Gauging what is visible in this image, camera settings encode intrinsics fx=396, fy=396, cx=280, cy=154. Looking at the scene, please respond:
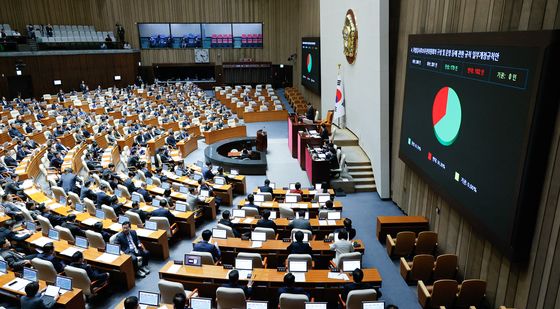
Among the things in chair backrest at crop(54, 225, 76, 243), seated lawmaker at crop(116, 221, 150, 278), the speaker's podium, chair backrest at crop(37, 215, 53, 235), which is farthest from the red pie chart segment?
the speaker's podium

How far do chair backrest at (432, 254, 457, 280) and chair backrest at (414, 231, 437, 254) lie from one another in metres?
1.00

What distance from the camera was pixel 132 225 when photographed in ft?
30.5

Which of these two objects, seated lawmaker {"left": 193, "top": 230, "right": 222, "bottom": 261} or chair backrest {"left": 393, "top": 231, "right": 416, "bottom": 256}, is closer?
seated lawmaker {"left": 193, "top": 230, "right": 222, "bottom": 261}

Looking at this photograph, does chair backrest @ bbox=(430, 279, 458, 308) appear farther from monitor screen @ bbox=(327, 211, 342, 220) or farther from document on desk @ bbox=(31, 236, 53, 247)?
document on desk @ bbox=(31, 236, 53, 247)

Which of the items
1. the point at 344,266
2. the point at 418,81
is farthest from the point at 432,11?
the point at 344,266

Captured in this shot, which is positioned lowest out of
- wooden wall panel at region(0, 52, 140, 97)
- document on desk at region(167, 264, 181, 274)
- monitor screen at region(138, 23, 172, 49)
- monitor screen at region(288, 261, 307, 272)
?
document on desk at region(167, 264, 181, 274)

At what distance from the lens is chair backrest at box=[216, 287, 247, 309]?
6.03 metres

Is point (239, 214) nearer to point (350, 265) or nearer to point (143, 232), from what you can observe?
point (143, 232)

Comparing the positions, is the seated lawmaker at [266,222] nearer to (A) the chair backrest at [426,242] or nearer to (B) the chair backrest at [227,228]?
(B) the chair backrest at [227,228]

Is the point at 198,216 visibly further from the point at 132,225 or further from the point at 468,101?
the point at 468,101

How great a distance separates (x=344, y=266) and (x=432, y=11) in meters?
6.14

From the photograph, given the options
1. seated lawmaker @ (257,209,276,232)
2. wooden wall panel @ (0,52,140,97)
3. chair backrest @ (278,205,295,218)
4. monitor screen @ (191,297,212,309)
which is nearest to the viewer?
monitor screen @ (191,297,212,309)

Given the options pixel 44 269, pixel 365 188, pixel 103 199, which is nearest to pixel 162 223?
pixel 103 199

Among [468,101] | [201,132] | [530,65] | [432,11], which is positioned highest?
[432,11]
